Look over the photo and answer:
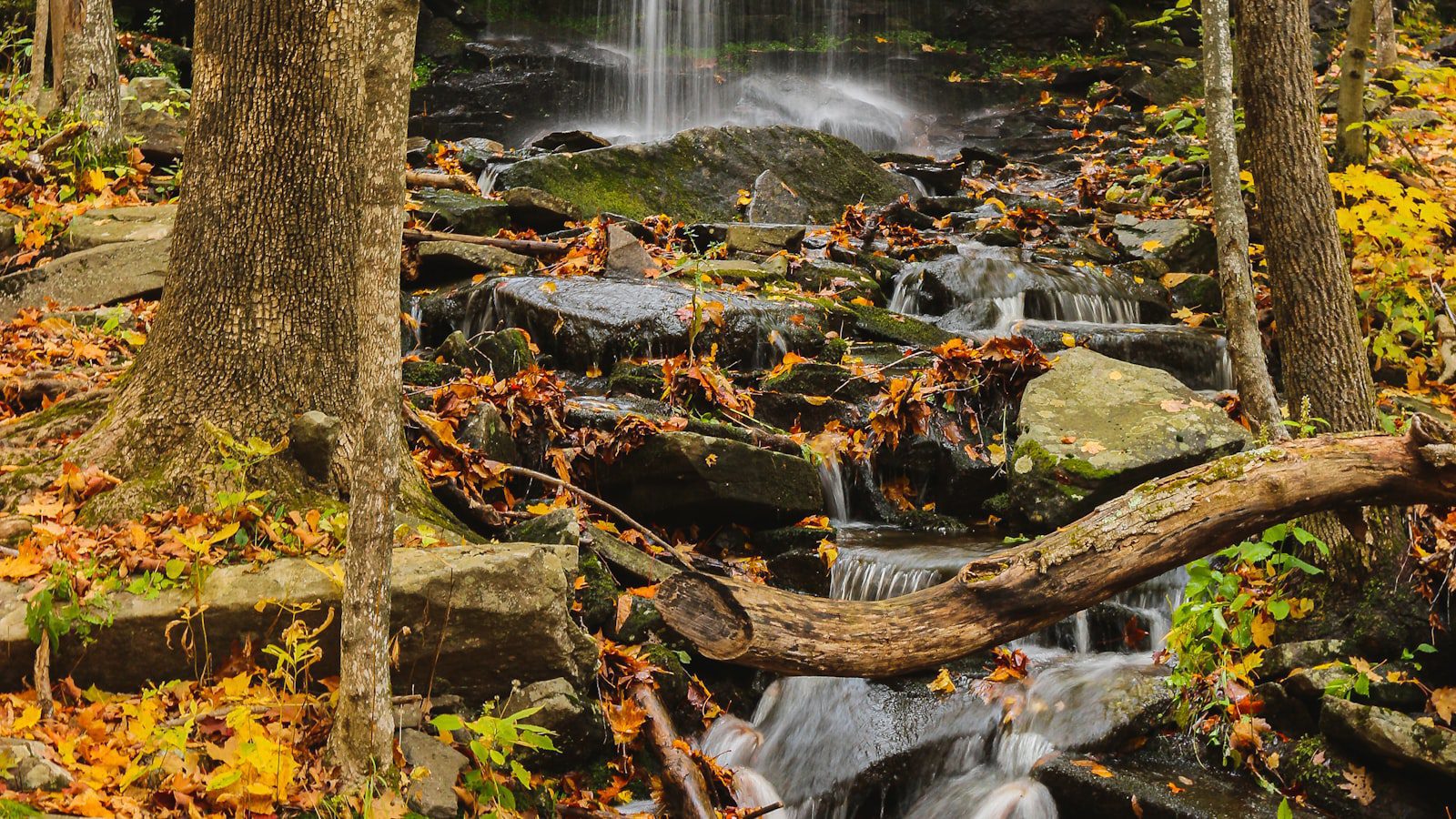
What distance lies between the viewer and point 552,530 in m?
4.67

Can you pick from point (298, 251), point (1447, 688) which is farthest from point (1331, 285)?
point (298, 251)

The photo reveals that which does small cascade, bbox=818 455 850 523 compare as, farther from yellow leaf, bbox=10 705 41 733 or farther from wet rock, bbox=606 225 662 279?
yellow leaf, bbox=10 705 41 733

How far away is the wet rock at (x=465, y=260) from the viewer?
8.75 metres

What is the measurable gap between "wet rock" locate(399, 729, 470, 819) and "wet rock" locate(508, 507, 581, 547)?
46.9 inches

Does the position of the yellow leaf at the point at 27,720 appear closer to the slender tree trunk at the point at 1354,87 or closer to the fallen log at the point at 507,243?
the fallen log at the point at 507,243

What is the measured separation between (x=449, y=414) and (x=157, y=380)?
1.83 metres

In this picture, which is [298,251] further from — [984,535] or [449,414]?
[984,535]

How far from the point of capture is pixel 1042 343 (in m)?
8.48

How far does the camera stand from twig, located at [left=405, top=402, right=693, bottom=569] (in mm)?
5340

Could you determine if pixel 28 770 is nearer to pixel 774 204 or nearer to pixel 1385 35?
pixel 774 204

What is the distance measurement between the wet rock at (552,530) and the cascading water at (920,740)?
3.64ft

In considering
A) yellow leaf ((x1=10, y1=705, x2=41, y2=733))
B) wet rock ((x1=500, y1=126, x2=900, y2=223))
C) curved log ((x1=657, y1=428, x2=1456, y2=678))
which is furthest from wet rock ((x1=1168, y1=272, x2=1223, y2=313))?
yellow leaf ((x1=10, y1=705, x2=41, y2=733))

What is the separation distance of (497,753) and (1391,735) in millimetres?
3308

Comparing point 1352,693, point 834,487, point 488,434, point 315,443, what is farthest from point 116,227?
point 1352,693
